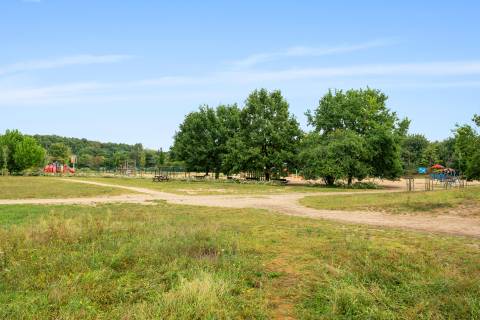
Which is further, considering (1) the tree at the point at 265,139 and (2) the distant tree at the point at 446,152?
(2) the distant tree at the point at 446,152

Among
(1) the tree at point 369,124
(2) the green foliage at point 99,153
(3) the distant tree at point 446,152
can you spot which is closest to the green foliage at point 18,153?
(2) the green foliage at point 99,153

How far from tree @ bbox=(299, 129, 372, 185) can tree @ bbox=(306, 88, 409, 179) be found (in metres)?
0.66

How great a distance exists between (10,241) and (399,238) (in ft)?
32.7

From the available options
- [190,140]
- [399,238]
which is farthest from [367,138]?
[399,238]

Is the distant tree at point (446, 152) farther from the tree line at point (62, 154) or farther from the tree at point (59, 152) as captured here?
the tree at point (59, 152)

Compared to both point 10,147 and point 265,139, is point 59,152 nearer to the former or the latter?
point 10,147

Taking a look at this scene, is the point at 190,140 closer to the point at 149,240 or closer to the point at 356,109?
the point at 356,109

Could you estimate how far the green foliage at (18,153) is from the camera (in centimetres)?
7556

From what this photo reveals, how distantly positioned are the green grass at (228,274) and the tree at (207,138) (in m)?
44.2

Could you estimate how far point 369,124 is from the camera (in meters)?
44.9

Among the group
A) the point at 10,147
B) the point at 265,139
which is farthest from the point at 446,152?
the point at 10,147

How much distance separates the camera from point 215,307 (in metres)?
Answer: 5.68

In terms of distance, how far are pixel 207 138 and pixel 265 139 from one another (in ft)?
32.7

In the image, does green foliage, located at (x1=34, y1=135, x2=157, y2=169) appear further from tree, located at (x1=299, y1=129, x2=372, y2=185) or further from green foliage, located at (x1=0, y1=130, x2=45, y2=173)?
tree, located at (x1=299, y1=129, x2=372, y2=185)
